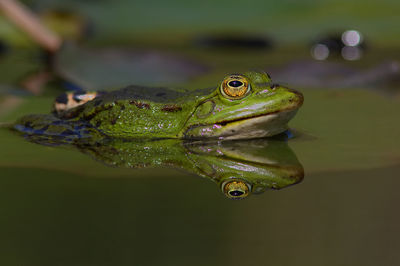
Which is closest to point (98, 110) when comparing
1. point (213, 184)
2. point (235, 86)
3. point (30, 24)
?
point (235, 86)

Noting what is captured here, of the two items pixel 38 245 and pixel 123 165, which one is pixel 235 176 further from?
pixel 38 245

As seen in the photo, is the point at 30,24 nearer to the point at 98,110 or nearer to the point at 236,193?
the point at 98,110

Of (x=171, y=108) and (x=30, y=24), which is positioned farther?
(x=30, y=24)

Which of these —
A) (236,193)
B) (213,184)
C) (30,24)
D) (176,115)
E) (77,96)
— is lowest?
(236,193)

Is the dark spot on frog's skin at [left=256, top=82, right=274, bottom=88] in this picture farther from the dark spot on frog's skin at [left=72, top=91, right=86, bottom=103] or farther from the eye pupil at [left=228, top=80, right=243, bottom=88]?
the dark spot on frog's skin at [left=72, top=91, right=86, bottom=103]

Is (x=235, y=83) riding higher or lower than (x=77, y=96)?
lower

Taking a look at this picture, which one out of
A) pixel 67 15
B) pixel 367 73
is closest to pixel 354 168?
pixel 367 73
